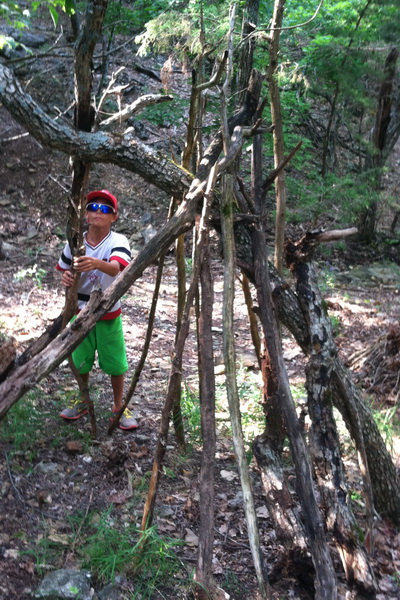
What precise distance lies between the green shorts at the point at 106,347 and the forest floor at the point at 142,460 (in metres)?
0.42

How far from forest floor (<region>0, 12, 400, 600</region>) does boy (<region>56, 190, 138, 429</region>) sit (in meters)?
0.32

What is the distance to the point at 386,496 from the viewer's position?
320 cm

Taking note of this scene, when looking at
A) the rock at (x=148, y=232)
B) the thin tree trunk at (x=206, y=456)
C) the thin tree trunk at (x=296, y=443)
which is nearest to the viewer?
the thin tree trunk at (x=206, y=456)

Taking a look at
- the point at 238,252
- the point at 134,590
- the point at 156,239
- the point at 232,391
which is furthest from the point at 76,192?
the point at 134,590

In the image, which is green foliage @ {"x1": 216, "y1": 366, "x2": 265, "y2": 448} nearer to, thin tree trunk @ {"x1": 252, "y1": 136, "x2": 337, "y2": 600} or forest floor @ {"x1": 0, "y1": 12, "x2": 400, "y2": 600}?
forest floor @ {"x1": 0, "y1": 12, "x2": 400, "y2": 600}

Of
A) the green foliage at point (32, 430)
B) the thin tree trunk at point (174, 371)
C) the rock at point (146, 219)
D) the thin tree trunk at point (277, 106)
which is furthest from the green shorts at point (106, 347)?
the rock at point (146, 219)

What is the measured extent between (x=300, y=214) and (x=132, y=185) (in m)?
3.27

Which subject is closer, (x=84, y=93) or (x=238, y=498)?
(x=84, y=93)

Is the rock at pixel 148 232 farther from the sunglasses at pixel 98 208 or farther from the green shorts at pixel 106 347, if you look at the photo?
the sunglasses at pixel 98 208

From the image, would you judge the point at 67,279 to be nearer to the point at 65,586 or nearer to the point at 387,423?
the point at 65,586

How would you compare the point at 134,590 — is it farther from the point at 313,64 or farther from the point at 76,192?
the point at 313,64

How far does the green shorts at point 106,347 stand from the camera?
3525 mm

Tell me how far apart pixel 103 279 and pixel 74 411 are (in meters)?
0.96

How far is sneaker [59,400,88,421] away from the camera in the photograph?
12.0ft
